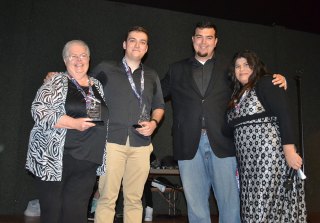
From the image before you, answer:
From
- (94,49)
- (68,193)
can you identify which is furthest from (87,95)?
(94,49)

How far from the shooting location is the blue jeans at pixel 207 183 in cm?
277

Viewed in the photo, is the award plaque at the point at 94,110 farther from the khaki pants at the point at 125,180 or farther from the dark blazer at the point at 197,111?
the dark blazer at the point at 197,111

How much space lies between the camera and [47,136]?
2.23 metres

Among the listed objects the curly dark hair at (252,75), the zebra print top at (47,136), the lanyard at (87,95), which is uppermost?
the curly dark hair at (252,75)

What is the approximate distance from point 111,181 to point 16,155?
11.3 feet

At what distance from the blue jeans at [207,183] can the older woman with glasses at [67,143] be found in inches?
31.5

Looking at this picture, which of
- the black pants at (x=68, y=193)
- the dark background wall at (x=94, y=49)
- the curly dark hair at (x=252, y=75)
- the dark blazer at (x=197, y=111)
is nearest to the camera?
the black pants at (x=68, y=193)

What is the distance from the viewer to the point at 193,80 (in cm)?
300

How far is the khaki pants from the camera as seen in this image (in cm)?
259

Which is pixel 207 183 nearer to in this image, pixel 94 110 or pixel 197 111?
pixel 197 111

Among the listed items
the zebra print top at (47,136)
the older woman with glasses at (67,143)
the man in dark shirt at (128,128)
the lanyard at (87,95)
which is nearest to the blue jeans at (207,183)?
the man in dark shirt at (128,128)

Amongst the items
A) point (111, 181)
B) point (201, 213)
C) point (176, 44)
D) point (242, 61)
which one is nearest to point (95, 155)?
point (111, 181)

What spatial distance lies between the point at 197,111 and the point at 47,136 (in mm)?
1220

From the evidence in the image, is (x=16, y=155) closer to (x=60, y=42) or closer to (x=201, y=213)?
(x=60, y=42)
